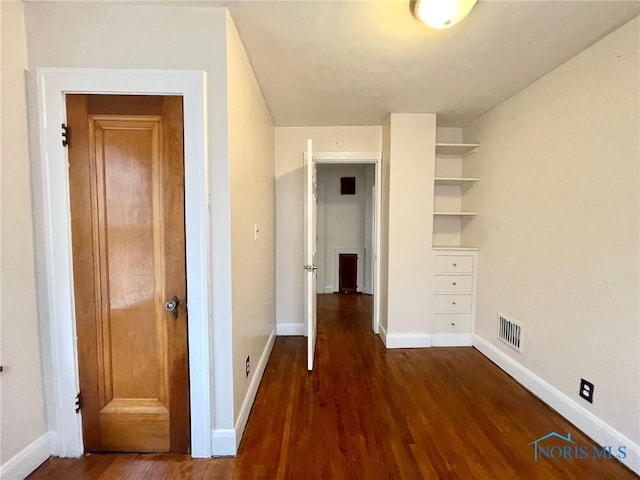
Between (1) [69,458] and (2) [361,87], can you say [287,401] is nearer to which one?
(1) [69,458]

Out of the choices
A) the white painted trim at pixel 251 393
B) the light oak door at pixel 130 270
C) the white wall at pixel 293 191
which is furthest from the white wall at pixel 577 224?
the light oak door at pixel 130 270

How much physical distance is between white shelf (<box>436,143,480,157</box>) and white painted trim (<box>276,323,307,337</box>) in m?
2.48

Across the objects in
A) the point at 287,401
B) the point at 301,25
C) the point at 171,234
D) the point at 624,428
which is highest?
the point at 301,25

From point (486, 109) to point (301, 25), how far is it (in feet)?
6.88

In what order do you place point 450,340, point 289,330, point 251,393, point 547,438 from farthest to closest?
1. point 289,330
2. point 450,340
3. point 251,393
4. point 547,438

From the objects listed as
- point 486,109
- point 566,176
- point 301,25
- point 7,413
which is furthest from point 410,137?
point 7,413

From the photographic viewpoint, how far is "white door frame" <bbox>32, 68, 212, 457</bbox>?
4.91 ft

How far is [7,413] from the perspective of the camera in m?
1.43

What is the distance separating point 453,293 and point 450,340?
0.49m

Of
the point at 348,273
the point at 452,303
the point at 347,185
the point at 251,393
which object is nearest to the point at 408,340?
the point at 452,303

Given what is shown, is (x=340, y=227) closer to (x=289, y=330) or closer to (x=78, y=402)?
(x=289, y=330)

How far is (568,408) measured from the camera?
6.40 ft

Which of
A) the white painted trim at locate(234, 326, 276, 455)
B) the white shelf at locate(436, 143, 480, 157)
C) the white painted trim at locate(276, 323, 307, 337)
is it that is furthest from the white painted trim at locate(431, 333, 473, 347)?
the white shelf at locate(436, 143, 480, 157)

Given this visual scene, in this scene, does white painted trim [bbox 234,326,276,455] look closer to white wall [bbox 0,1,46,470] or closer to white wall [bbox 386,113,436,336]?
white wall [bbox 0,1,46,470]
